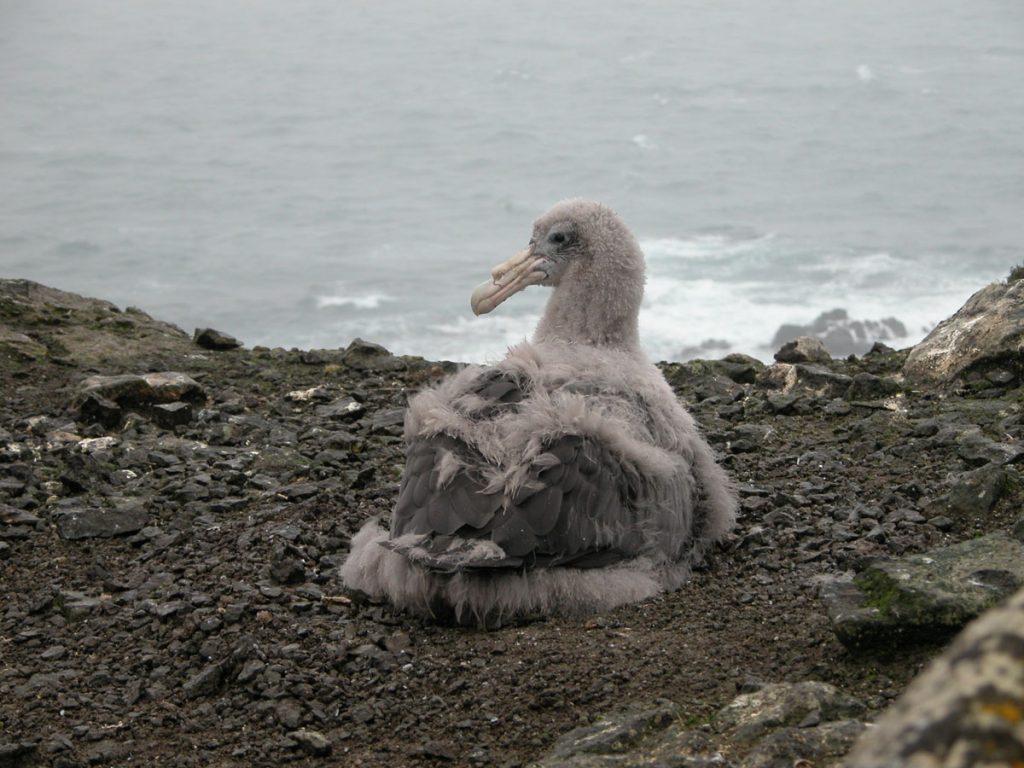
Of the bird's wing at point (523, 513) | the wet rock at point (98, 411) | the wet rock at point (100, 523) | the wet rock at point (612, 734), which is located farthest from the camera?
the wet rock at point (98, 411)

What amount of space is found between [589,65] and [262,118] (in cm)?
1539

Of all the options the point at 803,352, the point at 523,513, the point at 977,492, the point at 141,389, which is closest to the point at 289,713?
the point at 523,513

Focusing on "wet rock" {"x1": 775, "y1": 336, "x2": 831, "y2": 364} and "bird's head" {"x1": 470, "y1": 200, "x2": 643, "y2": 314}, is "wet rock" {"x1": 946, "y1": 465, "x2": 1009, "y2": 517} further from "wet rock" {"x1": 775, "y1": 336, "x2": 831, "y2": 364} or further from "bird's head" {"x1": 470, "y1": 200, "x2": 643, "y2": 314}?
"wet rock" {"x1": 775, "y1": 336, "x2": 831, "y2": 364}

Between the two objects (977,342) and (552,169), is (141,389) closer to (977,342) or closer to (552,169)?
(977,342)

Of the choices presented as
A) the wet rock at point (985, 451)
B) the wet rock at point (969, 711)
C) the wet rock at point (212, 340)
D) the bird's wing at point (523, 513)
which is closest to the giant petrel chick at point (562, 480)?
the bird's wing at point (523, 513)

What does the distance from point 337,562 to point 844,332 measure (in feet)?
71.4

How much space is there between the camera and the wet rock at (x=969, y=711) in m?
1.85

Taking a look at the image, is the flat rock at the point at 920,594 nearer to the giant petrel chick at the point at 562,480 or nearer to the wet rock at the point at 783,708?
the wet rock at the point at 783,708

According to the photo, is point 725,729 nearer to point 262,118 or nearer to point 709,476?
point 709,476

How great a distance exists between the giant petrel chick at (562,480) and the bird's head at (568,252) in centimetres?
1

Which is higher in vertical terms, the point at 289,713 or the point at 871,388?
the point at 871,388

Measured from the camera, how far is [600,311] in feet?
23.2

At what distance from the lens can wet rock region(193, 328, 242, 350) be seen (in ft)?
35.0

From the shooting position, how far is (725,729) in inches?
172
